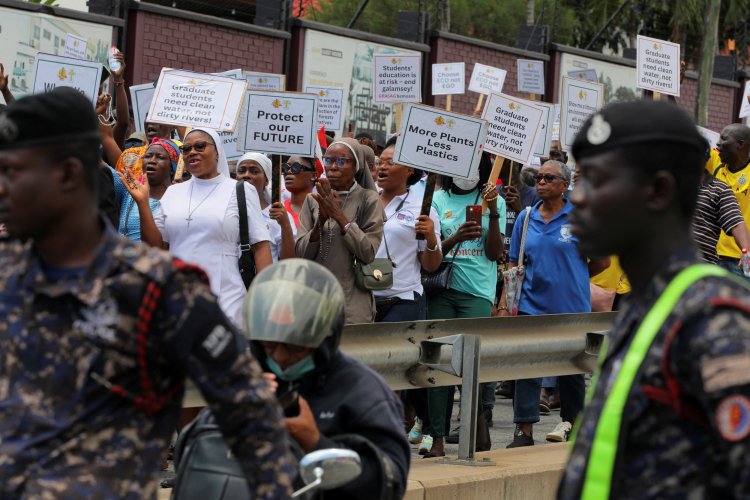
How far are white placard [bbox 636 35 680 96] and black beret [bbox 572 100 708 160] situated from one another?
439 inches

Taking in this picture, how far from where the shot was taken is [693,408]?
2426mm

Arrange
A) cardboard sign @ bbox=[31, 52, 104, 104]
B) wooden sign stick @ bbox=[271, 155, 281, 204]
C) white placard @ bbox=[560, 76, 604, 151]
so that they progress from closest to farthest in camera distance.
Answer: wooden sign stick @ bbox=[271, 155, 281, 204]
cardboard sign @ bbox=[31, 52, 104, 104]
white placard @ bbox=[560, 76, 604, 151]

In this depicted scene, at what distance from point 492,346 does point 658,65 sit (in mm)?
7051

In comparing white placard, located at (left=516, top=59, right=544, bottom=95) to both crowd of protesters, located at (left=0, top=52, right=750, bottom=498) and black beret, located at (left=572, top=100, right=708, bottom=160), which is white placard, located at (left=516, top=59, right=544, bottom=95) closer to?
crowd of protesters, located at (left=0, top=52, right=750, bottom=498)

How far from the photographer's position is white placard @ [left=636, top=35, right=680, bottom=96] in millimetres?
13664

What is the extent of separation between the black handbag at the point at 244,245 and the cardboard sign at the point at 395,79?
7505 mm

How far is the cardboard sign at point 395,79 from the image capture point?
14750 millimetres

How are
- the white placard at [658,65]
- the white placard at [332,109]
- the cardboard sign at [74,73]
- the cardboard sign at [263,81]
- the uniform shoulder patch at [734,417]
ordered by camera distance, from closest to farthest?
the uniform shoulder patch at [734,417] → the cardboard sign at [74,73] → the cardboard sign at [263,81] → the white placard at [658,65] → the white placard at [332,109]

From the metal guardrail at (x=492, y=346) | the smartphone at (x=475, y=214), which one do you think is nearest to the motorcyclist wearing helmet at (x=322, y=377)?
the metal guardrail at (x=492, y=346)

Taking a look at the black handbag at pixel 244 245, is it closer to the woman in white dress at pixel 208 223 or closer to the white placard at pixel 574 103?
the woman in white dress at pixel 208 223

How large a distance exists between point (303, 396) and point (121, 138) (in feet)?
24.6

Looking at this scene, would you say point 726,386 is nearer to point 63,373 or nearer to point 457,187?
point 63,373

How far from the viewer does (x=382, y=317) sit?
8641 millimetres

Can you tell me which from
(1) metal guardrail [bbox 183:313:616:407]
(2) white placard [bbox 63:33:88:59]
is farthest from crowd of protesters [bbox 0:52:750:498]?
(2) white placard [bbox 63:33:88:59]
